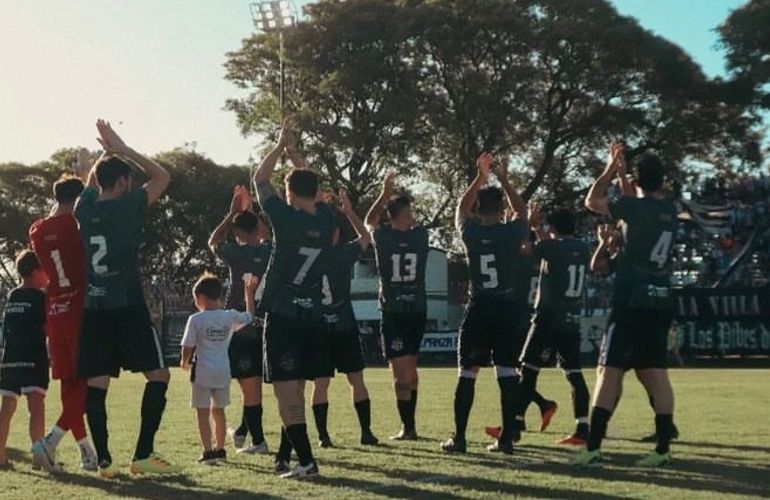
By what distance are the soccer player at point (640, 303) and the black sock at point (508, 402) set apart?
101 centimetres

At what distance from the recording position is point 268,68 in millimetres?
51406

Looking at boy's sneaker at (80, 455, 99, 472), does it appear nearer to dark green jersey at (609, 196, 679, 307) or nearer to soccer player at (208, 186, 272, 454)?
soccer player at (208, 186, 272, 454)

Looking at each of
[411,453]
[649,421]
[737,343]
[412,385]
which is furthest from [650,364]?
[737,343]

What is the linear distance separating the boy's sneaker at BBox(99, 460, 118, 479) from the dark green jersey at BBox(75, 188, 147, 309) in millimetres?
1151

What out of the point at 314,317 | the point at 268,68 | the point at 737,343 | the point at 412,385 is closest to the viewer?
the point at 314,317

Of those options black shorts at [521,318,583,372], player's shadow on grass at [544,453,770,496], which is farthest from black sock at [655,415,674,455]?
black shorts at [521,318,583,372]

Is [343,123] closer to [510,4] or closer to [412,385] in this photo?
[510,4]

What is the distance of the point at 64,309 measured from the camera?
845 cm

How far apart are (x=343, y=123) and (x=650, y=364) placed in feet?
132

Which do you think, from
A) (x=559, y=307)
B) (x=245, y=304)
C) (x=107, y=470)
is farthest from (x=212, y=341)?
(x=559, y=307)

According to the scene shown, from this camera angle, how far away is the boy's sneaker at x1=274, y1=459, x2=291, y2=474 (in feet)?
28.2

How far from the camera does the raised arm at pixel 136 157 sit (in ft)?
27.6

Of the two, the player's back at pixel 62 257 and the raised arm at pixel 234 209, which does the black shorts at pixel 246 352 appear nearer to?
the raised arm at pixel 234 209

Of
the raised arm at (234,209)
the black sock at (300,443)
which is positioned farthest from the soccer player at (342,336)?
the black sock at (300,443)
